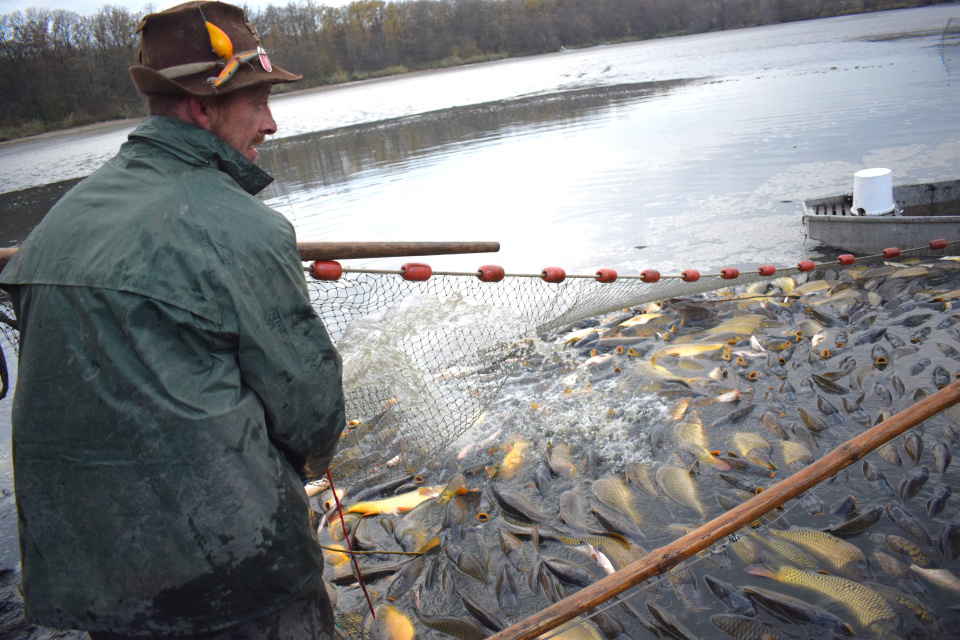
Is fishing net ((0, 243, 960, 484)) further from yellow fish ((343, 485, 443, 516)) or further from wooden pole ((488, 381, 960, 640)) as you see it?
wooden pole ((488, 381, 960, 640))

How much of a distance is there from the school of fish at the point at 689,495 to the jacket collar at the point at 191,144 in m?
2.61

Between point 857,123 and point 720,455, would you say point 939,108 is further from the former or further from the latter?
point 720,455

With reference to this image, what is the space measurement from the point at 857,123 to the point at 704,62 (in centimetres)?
3114

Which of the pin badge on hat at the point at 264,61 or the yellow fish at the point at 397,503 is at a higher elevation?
the pin badge on hat at the point at 264,61

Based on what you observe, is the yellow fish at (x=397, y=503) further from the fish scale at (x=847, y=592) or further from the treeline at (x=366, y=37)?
the treeline at (x=366, y=37)

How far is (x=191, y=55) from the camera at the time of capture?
82.4 inches

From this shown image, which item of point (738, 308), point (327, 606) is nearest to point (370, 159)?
point (738, 308)

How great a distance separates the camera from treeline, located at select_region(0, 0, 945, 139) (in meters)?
54.0

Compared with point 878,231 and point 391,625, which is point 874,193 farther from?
point 391,625

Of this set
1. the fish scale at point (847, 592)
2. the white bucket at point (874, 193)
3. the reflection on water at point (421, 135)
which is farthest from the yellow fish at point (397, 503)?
the reflection on water at point (421, 135)

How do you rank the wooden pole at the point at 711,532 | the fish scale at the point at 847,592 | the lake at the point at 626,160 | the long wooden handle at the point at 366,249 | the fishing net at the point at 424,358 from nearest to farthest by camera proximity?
the wooden pole at the point at 711,532 < the fish scale at the point at 847,592 < the long wooden handle at the point at 366,249 < the fishing net at the point at 424,358 < the lake at the point at 626,160

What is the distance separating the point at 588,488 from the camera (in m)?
4.79

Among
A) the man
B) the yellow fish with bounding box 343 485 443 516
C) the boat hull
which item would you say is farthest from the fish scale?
the boat hull

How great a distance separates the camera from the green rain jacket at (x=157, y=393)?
1791 mm
